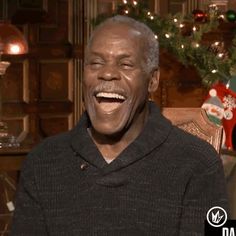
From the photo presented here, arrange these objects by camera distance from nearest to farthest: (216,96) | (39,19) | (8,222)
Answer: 1. (216,96)
2. (8,222)
3. (39,19)

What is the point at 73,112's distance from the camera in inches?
186

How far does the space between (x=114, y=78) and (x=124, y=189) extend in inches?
8.6

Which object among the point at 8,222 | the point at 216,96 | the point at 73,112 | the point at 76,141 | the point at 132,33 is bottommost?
the point at 8,222

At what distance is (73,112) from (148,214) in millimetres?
3537

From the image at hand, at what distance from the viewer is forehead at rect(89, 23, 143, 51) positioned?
1251 millimetres

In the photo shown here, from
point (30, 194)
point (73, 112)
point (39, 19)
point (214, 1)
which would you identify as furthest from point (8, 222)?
point (30, 194)

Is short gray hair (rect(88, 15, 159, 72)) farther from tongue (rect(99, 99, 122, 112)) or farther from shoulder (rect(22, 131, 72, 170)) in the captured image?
shoulder (rect(22, 131, 72, 170))

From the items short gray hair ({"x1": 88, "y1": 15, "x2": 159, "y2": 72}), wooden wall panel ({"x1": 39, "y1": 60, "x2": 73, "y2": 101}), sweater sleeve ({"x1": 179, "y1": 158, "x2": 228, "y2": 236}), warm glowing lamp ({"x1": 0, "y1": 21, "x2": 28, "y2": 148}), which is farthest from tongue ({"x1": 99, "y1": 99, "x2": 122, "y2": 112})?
wooden wall panel ({"x1": 39, "y1": 60, "x2": 73, "y2": 101})

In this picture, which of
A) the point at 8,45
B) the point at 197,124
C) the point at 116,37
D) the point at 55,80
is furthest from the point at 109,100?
the point at 55,80

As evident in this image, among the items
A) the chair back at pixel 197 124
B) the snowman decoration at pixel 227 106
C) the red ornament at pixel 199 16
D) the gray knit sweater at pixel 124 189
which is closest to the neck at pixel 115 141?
the gray knit sweater at pixel 124 189

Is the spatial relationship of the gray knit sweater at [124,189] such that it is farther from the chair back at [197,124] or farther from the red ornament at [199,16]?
the red ornament at [199,16]

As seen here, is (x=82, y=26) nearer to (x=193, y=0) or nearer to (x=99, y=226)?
(x=193, y=0)

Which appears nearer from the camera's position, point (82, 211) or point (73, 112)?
point (82, 211)

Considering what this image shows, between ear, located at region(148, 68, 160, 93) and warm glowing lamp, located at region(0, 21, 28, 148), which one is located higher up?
ear, located at region(148, 68, 160, 93)
